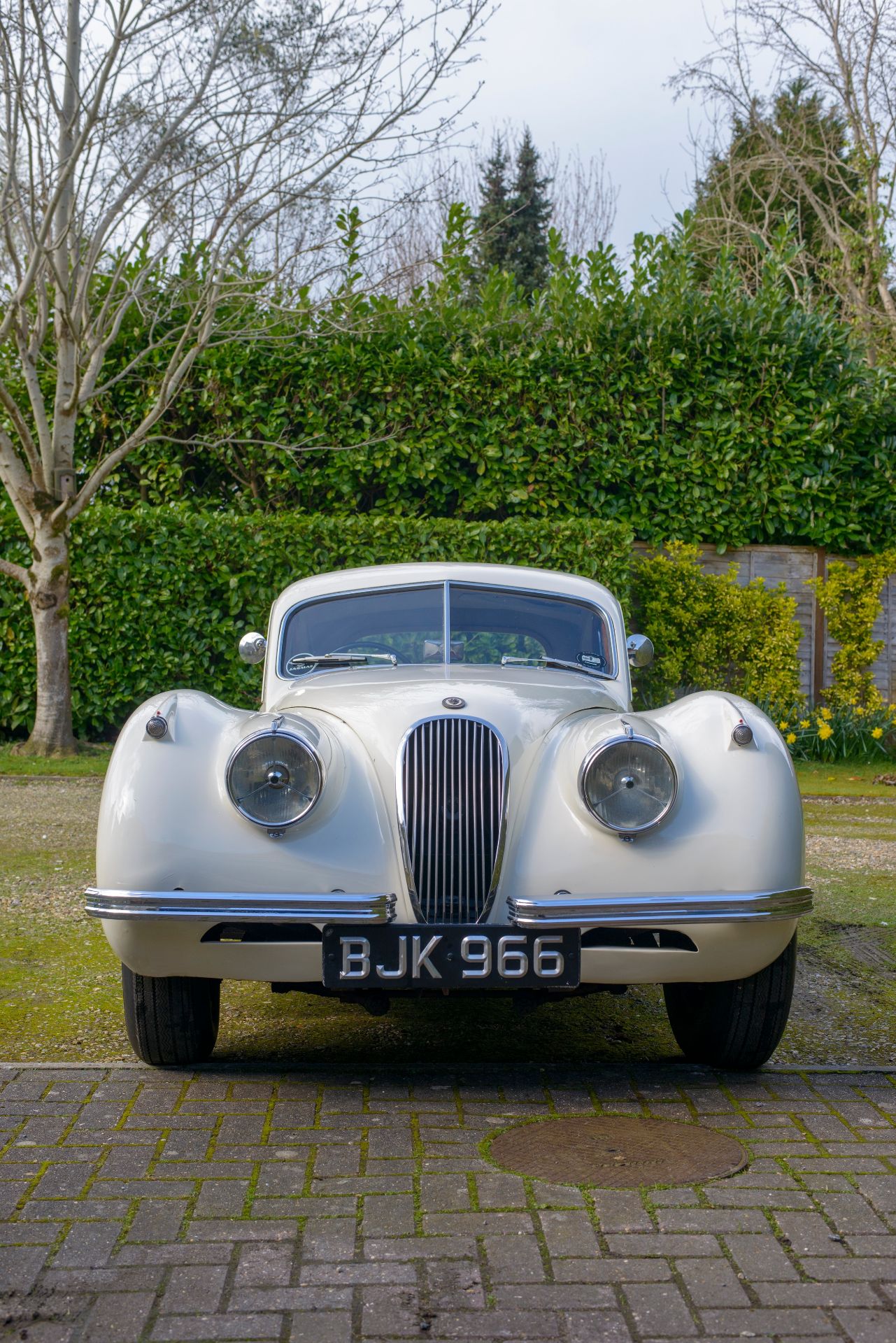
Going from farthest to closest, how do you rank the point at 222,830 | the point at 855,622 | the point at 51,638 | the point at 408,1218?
the point at 855,622, the point at 51,638, the point at 222,830, the point at 408,1218

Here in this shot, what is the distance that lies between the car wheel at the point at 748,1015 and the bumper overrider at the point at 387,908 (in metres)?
0.34

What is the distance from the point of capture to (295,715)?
3.70 m

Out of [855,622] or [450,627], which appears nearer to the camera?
[450,627]

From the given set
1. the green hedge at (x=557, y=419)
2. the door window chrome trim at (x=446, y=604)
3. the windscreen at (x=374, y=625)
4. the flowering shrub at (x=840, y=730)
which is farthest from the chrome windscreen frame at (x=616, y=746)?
the green hedge at (x=557, y=419)

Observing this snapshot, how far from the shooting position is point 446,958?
3.25m

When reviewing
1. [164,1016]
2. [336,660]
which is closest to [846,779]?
[336,660]

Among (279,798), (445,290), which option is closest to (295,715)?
(279,798)

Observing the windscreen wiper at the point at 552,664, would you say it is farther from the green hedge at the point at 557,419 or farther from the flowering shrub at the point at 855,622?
the flowering shrub at the point at 855,622

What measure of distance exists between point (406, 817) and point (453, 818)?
134 mm

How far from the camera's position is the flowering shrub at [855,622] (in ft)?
37.9

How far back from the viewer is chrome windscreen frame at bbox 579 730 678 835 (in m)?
3.41

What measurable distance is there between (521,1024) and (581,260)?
9761mm

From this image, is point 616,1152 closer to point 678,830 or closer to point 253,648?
point 678,830

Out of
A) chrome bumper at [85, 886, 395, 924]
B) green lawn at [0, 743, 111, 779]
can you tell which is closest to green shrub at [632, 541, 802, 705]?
green lawn at [0, 743, 111, 779]
